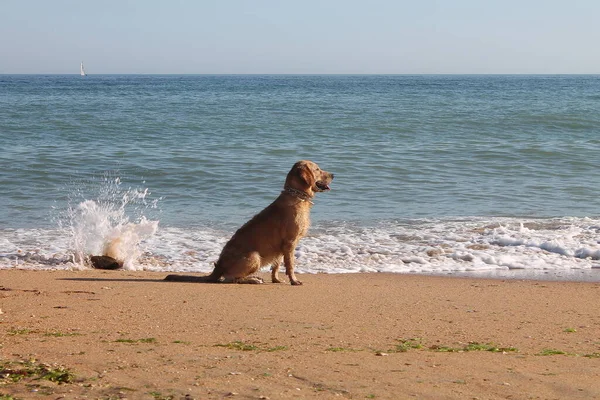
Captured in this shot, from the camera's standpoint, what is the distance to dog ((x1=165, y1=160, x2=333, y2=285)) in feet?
27.5

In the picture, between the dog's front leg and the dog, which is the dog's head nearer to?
the dog

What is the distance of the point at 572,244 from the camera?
1099 centimetres

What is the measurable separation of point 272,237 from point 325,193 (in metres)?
7.12

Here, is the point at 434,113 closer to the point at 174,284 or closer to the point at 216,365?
the point at 174,284

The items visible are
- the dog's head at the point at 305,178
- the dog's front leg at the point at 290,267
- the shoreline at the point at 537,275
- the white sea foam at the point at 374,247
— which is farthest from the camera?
the white sea foam at the point at 374,247

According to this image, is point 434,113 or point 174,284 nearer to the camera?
point 174,284

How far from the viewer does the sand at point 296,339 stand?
14.1 feet

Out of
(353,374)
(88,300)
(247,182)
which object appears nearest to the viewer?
(353,374)

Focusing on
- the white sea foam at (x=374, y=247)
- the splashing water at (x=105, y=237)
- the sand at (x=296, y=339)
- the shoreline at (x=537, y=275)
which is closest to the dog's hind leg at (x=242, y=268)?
the sand at (x=296, y=339)

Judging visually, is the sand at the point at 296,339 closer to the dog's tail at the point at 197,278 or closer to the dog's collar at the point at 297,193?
the dog's tail at the point at 197,278

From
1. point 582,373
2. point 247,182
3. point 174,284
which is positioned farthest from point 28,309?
point 247,182

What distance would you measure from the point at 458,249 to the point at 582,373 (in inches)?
239

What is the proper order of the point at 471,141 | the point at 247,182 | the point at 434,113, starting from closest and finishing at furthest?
the point at 247,182, the point at 471,141, the point at 434,113

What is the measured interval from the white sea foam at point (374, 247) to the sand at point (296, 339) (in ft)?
4.26
